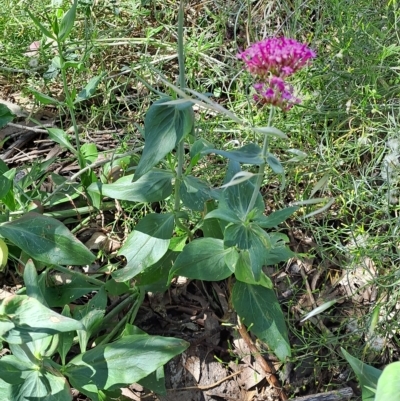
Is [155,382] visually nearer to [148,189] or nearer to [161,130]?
[148,189]

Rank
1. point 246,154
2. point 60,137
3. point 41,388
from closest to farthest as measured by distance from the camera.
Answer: point 246,154 < point 41,388 < point 60,137

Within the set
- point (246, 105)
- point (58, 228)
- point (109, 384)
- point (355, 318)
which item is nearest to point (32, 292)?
point (58, 228)

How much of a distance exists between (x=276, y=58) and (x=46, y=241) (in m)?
0.73

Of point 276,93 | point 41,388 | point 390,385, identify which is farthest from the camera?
point 41,388

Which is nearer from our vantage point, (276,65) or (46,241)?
(276,65)

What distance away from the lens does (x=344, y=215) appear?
1.71 metres

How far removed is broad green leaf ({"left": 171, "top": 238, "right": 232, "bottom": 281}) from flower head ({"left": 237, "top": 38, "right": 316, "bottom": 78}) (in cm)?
47

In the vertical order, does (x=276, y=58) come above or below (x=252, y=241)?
above

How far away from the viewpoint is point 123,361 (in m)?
1.31

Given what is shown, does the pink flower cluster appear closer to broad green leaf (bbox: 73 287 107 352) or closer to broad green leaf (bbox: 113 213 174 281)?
broad green leaf (bbox: 113 213 174 281)

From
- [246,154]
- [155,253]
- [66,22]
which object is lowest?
[155,253]

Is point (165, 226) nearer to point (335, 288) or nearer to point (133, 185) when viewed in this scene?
point (133, 185)

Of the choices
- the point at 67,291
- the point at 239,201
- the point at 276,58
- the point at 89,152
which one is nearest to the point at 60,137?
the point at 89,152

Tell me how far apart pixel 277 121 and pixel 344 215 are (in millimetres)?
375
